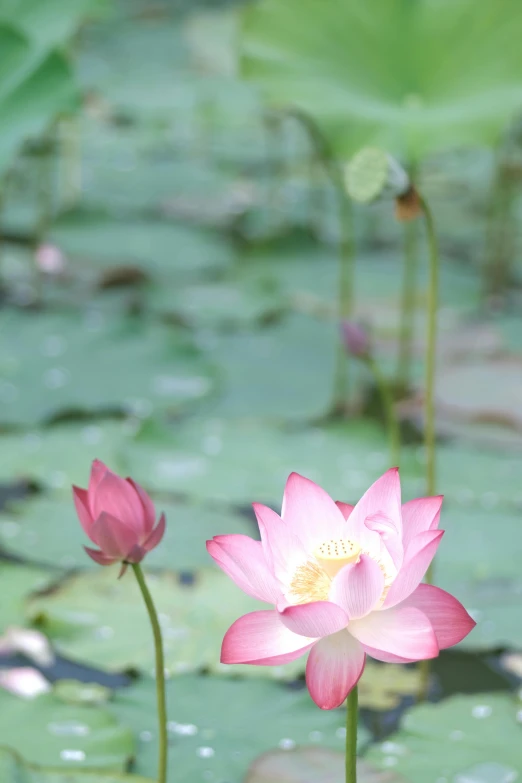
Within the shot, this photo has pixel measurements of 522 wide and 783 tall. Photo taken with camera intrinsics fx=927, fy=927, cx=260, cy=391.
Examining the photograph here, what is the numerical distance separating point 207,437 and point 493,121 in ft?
2.81

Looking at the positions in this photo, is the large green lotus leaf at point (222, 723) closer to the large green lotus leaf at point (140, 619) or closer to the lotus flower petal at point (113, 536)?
the large green lotus leaf at point (140, 619)

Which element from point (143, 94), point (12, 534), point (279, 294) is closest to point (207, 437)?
point (12, 534)

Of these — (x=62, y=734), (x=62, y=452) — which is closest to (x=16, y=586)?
(x=62, y=734)

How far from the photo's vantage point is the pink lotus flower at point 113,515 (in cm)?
76

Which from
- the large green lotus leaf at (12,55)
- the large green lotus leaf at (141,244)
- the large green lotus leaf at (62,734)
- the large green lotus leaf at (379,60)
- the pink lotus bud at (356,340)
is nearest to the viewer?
the large green lotus leaf at (62,734)

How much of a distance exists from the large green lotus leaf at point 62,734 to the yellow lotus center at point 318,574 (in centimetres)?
46

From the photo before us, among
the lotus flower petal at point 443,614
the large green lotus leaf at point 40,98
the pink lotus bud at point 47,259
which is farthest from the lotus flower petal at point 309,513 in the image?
the pink lotus bud at point 47,259

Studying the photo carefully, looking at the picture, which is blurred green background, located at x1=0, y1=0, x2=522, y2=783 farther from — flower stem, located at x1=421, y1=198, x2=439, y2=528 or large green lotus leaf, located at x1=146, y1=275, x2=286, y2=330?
flower stem, located at x1=421, y1=198, x2=439, y2=528

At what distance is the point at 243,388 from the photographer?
225 centimetres

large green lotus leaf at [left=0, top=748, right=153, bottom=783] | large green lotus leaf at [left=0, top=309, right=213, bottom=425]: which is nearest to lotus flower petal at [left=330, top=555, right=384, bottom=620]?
large green lotus leaf at [left=0, top=748, right=153, bottom=783]

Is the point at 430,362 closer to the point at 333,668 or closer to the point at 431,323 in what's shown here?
the point at 431,323

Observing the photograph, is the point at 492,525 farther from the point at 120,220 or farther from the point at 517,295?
the point at 120,220

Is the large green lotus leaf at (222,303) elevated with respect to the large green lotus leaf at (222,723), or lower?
elevated

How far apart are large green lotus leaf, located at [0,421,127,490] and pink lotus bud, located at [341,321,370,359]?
0.55 meters
